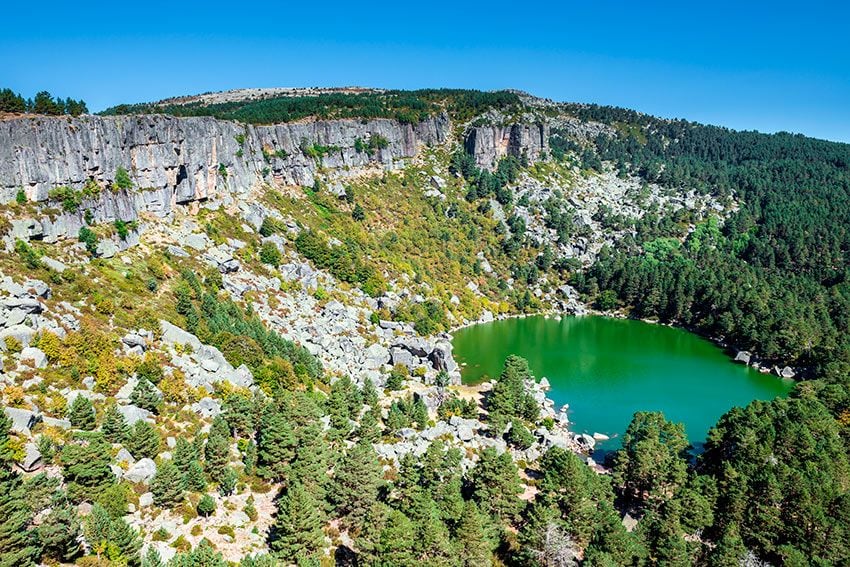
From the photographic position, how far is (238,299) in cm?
7644

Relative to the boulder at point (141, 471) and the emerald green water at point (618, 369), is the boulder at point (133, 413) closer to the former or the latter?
the boulder at point (141, 471)

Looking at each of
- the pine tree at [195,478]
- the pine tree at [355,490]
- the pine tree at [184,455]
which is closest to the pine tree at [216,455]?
the pine tree at [184,455]

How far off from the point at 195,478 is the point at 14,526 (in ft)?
A: 43.2

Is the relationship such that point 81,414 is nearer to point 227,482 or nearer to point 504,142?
point 227,482

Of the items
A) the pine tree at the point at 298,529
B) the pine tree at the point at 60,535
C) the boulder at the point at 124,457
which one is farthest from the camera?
the boulder at the point at 124,457

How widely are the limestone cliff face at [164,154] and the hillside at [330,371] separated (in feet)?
1.26

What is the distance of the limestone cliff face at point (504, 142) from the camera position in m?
167

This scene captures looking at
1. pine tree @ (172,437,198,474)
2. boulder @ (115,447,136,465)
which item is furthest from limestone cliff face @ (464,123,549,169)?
boulder @ (115,447,136,465)

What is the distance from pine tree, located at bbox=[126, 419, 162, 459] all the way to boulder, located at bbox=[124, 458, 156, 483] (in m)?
0.61

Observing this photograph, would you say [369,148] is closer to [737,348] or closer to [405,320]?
[405,320]

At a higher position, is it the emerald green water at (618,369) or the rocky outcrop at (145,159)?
the rocky outcrop at (145,159)

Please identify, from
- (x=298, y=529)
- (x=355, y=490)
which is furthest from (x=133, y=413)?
(x=355, y=490)

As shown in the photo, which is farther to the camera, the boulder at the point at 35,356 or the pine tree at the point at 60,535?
the boulder at the point at 35,356

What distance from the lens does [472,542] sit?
34688 mm
